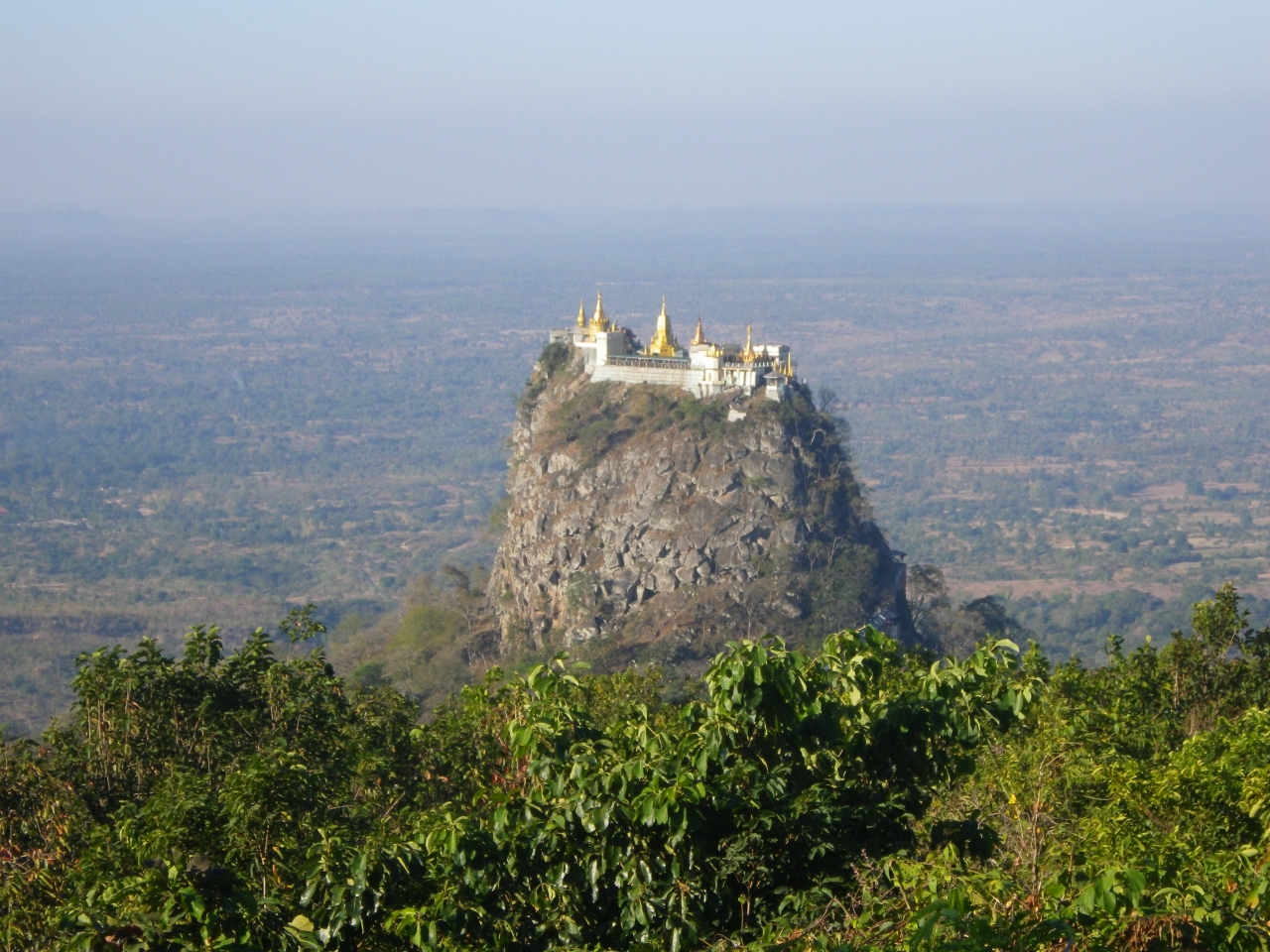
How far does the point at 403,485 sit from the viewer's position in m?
159

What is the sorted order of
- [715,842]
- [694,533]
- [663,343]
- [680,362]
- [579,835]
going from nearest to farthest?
[579,835], [715,842], [694,533], [680,362], [663,343]

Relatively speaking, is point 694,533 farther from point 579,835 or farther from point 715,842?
point 579,835

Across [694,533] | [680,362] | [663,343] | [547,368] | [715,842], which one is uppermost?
[715,842]

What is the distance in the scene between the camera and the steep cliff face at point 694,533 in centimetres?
5106

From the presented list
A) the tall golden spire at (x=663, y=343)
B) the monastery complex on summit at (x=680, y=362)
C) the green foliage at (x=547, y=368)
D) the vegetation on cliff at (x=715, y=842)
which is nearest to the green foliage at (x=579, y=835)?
the vegetation on cliff at (x=715, y=842)

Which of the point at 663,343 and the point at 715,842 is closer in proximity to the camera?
the point at 715,842

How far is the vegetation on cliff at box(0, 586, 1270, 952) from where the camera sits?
28.9 feet

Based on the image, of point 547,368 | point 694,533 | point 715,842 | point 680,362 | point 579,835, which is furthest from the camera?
point 547,368

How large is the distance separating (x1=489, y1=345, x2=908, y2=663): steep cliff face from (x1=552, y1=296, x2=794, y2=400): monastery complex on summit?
46cm

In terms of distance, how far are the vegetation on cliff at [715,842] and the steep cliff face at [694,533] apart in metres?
36.2

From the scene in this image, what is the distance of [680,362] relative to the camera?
53938 mm

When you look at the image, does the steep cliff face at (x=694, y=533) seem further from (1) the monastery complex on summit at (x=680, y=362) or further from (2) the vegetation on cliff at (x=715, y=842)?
(2) the vegetation on cliff at (x=715, y=842)

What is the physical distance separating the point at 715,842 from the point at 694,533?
140 ft

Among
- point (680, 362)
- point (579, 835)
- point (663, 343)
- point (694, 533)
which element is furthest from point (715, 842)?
point (663, 343)
